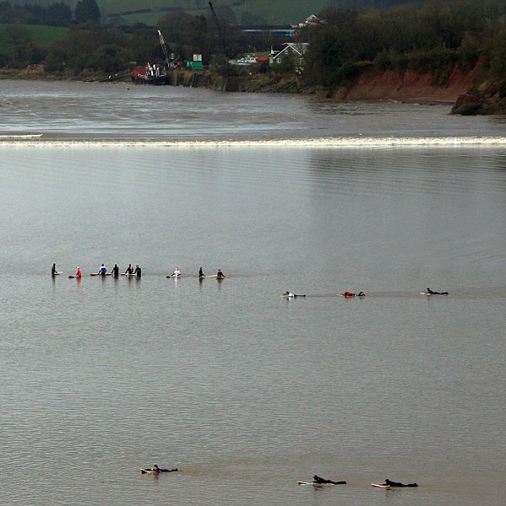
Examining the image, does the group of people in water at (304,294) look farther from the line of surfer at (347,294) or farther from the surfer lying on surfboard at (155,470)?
the surfer lying on surfboard at (155,470)

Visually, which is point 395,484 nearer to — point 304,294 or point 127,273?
point 304,294

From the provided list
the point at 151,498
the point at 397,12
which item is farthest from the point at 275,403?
the point at 397,12

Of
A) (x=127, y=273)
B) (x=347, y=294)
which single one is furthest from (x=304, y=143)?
(x=347, y=294)

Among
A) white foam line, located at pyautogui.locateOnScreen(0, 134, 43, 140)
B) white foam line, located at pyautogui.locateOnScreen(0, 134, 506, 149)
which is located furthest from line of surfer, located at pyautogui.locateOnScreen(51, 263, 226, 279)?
white foam line, located at pyautogui.locateOnScreen(0, 134, 43, 140)

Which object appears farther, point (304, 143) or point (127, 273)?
point (304, 143)

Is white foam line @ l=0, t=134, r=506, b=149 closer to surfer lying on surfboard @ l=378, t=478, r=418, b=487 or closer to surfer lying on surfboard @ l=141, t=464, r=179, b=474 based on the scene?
surfer lying on surfboard @ l=141, t=464, r=179, b=474

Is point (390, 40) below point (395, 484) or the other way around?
below

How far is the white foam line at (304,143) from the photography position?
8794 centimetres

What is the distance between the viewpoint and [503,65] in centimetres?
11281

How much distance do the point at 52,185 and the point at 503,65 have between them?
58310 mm

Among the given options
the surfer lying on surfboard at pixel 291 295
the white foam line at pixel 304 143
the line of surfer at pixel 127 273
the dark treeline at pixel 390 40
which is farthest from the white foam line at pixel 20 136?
the surfer lying on surfboard at pixel 291 295

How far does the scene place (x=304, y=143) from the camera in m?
89.3

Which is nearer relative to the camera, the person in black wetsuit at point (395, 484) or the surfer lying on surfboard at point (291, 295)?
the person in black wetsuit at point (395, 484)

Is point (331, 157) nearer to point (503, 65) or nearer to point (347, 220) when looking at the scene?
point (347, 220)
